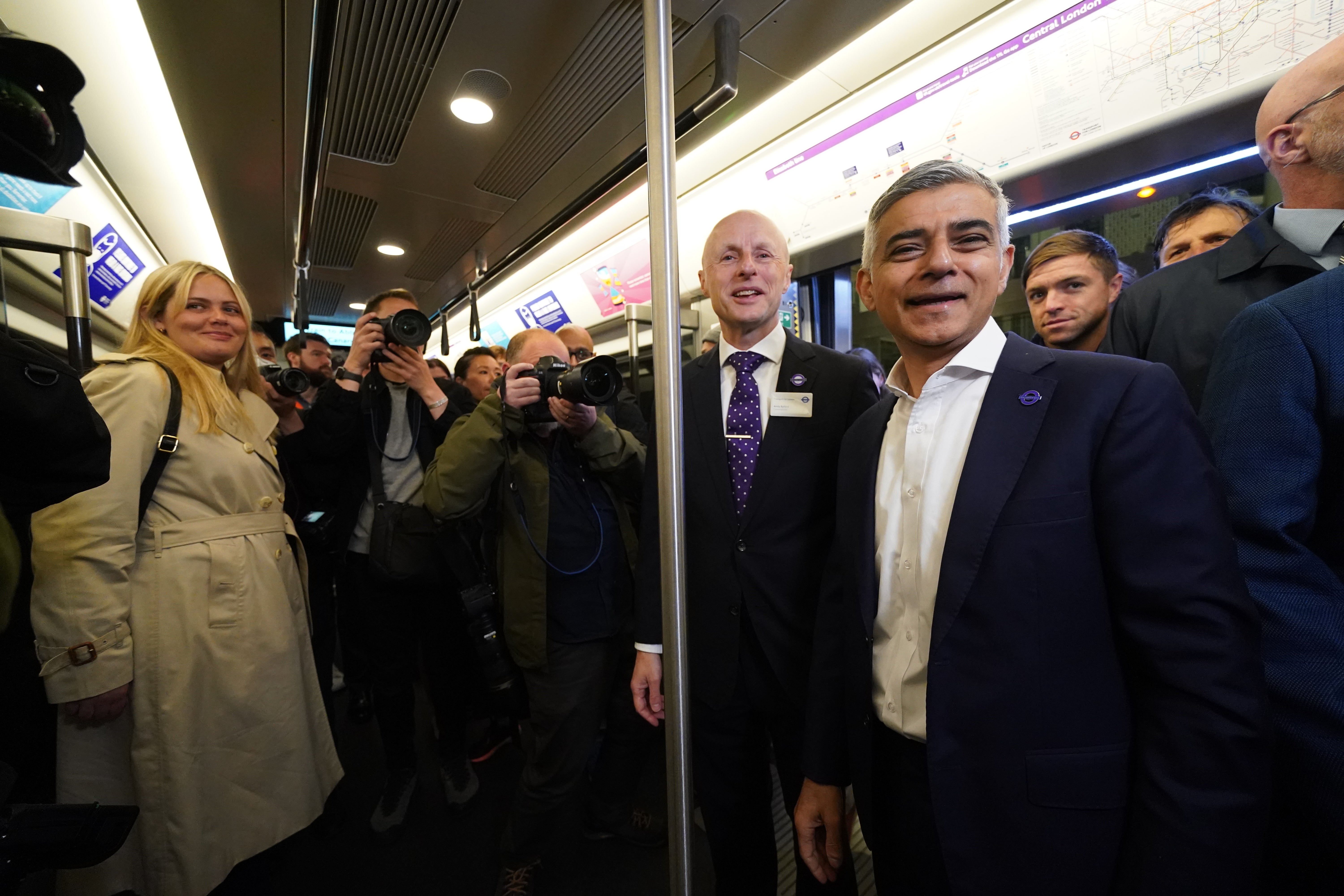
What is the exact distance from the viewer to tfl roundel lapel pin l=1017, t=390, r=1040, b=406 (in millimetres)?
911

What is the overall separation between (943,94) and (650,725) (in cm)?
279

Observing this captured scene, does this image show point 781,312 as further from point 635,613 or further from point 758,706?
point 758,706

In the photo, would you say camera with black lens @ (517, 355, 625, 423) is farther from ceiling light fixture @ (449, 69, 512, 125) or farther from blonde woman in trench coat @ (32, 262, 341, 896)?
ceiling light fixture @ (449, 69, 512, 125)

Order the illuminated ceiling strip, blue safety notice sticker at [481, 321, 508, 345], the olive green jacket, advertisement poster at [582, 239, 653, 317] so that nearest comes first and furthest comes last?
the illuminated ceiling strip
the olive green jacket
advertisement poster at [582, 239, 653, 317]
blue safety notice sticker at [481, 321, 508, 345]

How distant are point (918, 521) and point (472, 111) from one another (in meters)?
2.51

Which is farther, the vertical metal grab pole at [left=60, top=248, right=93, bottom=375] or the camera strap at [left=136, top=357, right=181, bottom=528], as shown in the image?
the vertical metal grab pole at [left=60, top=248, right=93, bottom=375]

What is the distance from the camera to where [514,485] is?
185 centimetres

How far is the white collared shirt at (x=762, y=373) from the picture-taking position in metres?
1.58

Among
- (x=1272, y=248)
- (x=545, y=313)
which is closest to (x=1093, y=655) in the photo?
(x=1272, y=248)

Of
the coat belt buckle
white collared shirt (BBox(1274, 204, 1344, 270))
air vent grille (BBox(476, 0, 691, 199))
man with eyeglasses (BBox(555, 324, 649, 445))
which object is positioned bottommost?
the coat belt buckle

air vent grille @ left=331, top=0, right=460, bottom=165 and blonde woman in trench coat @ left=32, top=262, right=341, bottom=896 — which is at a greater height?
air vent grille @ left=331, top=0, right=460, bottom=165

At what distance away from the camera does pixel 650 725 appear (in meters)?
2.13

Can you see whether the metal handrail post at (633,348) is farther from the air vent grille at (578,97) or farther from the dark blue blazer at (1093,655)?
the dark blue blazer at (1093,655)

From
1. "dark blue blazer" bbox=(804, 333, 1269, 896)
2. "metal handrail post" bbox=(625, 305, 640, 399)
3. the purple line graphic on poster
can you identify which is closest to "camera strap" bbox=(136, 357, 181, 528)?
"dark blue blazer" bbox=(804, 333, 1269, 896)
